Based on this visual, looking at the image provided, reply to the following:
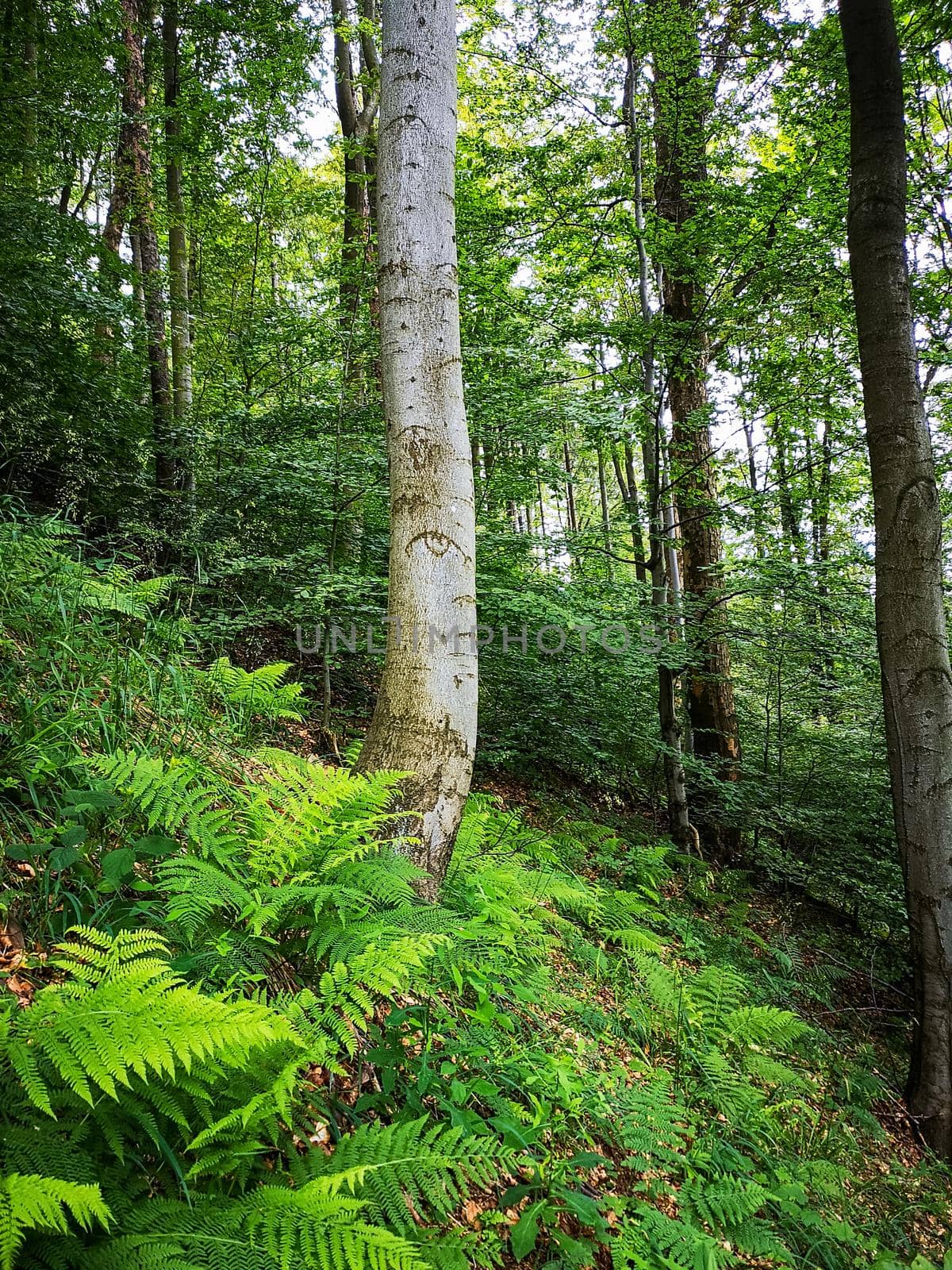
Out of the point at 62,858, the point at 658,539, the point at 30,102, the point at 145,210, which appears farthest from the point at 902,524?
the point at 30,102

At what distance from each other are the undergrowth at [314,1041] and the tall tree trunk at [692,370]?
11.1 ft

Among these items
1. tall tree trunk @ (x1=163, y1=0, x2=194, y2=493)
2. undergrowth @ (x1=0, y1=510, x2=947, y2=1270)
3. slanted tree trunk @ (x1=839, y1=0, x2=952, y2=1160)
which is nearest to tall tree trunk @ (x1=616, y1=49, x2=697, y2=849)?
slanted tree trunk @ (x1=839, y1=0, x2=952, y2=1160)

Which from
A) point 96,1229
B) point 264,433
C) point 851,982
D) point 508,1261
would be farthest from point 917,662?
point 264,433

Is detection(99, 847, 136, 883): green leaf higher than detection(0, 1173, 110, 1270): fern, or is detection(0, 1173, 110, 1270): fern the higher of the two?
detection(99, 847, 136, 883): green leaf

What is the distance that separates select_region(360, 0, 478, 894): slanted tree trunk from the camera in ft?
8.08

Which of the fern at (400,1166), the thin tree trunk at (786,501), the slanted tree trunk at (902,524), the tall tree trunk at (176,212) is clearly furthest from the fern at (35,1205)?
the tall tree trunk at (176,212)

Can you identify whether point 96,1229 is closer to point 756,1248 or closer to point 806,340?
point 756,1248

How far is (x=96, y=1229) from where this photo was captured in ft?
3.74

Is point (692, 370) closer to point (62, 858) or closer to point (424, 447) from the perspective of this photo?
point (424, 447)

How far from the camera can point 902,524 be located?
3.81m

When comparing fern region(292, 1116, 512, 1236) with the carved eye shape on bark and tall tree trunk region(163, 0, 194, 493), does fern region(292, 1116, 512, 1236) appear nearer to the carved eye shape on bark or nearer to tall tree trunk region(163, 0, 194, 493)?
the carved eye shape on bark

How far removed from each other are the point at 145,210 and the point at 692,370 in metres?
6.30

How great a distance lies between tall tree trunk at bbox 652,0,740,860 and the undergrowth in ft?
11.1

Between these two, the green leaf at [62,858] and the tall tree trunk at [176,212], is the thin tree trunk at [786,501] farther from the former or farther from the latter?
the tall tree trunk at [176,212]
